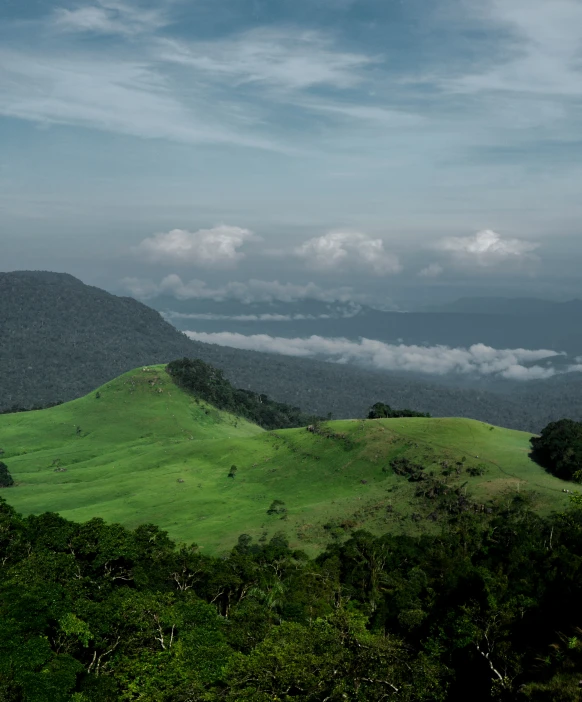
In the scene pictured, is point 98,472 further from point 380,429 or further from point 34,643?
point 34,643

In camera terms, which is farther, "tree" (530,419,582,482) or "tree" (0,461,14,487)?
"tree" (0,461,14,487)

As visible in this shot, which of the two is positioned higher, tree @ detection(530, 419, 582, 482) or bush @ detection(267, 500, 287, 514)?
tree @ detection(530, 419, 582, 482)

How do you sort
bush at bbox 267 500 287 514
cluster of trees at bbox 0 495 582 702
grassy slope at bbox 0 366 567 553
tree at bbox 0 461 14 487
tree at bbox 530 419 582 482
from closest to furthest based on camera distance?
cluster of trees at bbox 0 495 582 702 < grassy slope at bbox 0 366 567 553 < tree at bbox 530 419 582 482 < bush at bbox 267 500 287 514 < tree at bbox 0 461 14 487

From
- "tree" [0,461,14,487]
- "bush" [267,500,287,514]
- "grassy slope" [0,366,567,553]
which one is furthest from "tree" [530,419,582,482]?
"tree" [0,461,14,487]

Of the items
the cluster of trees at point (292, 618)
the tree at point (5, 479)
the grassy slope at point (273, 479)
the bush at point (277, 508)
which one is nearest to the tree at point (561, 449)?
the grassy slope at point (273, 479)

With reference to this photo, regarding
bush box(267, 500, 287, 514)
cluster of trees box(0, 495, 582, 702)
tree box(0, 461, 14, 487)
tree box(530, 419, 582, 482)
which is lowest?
tree box(0, 461, 14, 487)

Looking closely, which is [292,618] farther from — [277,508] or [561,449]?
[561,449]

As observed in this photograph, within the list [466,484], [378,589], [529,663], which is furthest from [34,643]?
[466,484]

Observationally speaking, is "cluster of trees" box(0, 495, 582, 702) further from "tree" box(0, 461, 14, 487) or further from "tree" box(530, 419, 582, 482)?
"tree" box(0, 461, 14, 487)

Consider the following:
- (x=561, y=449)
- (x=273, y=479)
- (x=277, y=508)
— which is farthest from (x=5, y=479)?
(x=561, y=449)
